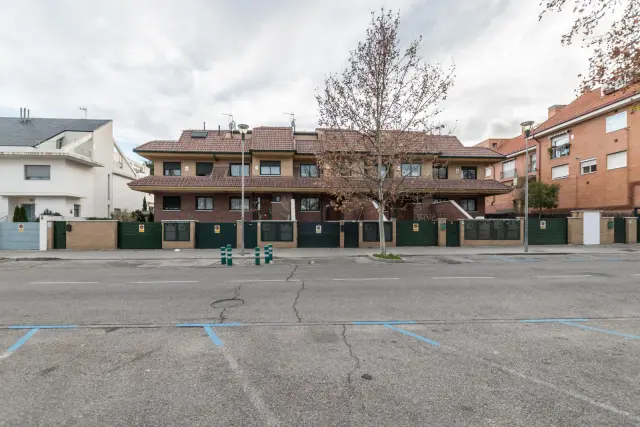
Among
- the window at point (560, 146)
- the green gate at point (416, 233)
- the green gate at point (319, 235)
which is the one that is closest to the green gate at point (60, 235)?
the green gate at point (319, 235)

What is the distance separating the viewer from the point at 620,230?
73.2ft

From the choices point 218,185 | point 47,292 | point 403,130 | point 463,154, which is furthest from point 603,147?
point 47,292

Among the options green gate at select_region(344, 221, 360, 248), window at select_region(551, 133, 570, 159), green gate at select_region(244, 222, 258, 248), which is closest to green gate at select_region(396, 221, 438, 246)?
green gate at select_region(344, 221, 360, 248)

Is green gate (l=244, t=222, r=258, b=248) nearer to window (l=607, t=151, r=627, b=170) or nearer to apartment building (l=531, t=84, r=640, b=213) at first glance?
apartment building (l=531, t=84, r=640, b=213)

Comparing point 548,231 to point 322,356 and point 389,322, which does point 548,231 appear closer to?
point 389,322

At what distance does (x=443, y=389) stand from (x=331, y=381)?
1226mm

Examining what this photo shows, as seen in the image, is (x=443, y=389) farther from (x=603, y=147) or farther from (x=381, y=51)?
(x=603, y=147)

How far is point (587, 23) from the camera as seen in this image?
8.52 meters

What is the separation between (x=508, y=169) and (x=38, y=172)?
168ft

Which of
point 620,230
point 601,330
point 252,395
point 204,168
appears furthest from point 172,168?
point 620,230

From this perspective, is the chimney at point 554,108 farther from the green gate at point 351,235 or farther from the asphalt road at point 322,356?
the asphalt road at point 322,356

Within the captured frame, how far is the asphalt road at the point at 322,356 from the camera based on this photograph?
9.86 ft

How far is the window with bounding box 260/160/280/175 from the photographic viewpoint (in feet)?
88.0

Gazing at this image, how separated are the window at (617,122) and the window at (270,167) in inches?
1156
